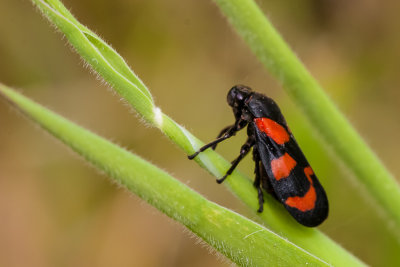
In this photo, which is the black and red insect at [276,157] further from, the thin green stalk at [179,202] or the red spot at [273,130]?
the thin green stalk at [179,202]

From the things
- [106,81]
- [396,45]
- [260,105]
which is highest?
[106,81]

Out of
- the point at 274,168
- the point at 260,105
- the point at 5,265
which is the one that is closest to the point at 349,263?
the point at 274,168

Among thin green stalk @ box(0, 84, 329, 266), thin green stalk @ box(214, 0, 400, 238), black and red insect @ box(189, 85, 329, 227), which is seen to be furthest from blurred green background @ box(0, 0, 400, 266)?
thin green stalk @ box(0, 84, 329, 266)

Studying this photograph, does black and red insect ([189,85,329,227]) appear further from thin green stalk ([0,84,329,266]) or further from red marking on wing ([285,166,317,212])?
thin green stalk ([0,84,329,266])

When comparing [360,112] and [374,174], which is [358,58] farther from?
[374,174]

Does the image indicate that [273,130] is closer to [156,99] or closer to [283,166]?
[283,166]

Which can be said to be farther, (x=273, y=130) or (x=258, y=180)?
(x=273, y=130)

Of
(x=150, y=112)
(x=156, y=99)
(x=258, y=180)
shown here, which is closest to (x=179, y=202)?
(x=150, y=112)
